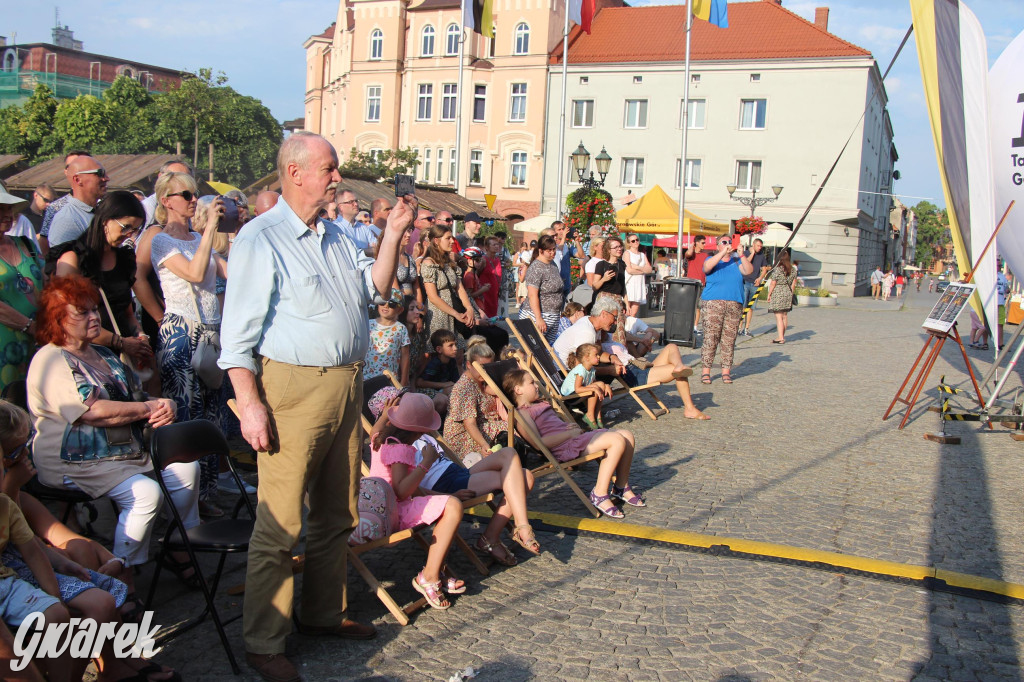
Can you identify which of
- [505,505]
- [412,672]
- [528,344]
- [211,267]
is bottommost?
[412,672]

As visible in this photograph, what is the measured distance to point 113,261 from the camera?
516 cm

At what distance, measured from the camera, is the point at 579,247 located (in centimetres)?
1700

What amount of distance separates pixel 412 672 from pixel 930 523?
409 centimetres

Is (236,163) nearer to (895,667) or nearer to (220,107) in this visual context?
(220,107)

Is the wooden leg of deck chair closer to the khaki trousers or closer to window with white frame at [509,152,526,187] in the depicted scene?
the khaki trousers

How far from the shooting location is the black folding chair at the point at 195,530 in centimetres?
361

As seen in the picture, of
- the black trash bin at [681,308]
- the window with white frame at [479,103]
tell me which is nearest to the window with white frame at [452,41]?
the window with white frame at [479,103]

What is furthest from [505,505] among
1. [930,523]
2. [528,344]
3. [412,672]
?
[528,344]

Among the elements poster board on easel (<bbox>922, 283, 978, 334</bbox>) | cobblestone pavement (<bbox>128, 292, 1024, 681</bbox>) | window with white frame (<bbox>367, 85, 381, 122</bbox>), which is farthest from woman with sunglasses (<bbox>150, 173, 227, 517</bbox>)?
window with white frame (<bbox>367, 85, 381, 122</bbox>)

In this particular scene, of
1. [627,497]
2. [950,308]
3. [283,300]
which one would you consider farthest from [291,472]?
[950,308]

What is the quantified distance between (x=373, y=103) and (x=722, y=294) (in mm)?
46086

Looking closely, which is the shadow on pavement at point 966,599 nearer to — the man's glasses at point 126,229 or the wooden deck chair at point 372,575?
Result: the wooden deck chair at point 372,575

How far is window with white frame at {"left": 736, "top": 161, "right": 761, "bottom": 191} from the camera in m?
41.9

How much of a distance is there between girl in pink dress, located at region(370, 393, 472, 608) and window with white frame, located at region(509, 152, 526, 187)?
4439 cm
